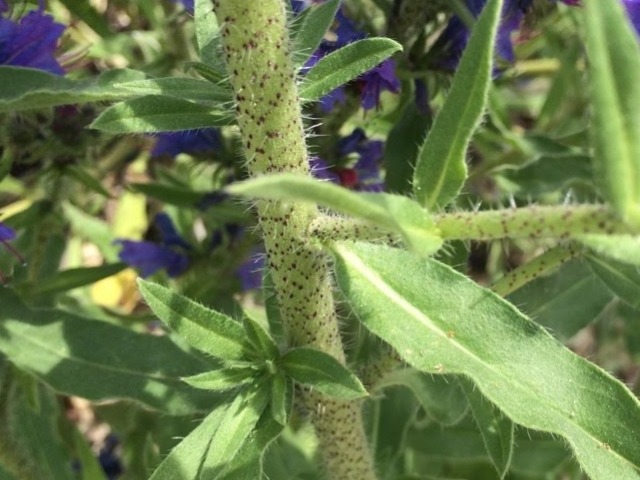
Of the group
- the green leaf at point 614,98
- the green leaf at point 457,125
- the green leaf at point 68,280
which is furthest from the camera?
the green leaf at point 68,280

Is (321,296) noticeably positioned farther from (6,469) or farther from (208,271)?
(208,271)

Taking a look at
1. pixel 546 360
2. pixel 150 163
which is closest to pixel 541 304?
pixel 546 360

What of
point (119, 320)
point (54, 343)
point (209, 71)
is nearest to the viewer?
point (209, 71)

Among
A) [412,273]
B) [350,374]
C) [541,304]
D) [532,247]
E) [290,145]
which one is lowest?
[532,247]

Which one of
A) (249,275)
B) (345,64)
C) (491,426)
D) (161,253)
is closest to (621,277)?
(491,426)

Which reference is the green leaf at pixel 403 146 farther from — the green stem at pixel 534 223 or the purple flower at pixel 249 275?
the green stem at pixel 534 223

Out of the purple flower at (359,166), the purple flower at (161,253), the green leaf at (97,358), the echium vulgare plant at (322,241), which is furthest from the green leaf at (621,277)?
the purple flower at (161,253)

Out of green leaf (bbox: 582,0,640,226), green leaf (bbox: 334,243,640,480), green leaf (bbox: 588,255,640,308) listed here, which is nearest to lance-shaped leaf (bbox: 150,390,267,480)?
green leaf (bbox: 334,243,640,480)
